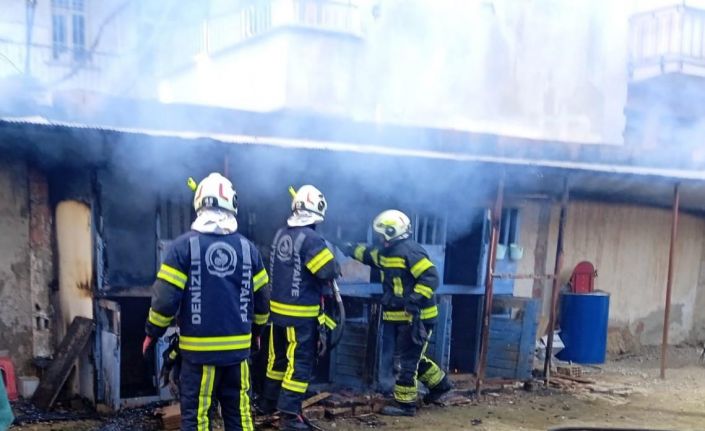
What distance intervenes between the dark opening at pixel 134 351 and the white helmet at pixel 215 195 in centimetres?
203

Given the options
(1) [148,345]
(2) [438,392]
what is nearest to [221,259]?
(1) [148,345]

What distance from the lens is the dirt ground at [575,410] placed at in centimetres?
556

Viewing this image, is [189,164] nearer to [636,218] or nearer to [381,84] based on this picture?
[381,84]

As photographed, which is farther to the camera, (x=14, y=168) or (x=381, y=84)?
(x=381, y=84)

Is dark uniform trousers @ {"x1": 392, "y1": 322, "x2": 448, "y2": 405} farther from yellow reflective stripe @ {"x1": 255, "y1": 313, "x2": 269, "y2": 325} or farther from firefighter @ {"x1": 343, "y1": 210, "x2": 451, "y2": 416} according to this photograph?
yellow reflective stripe @ {"x1": 255, "y1": 313, "x2": 269, "y2": 325}

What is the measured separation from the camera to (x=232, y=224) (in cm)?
419

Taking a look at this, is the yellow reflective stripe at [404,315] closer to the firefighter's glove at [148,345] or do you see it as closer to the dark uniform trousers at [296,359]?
the dark uniform trousers at [296,359]

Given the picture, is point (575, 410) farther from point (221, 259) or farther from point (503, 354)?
point (221, 259)

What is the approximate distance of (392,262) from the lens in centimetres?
574

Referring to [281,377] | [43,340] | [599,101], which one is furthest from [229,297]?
[599,101]

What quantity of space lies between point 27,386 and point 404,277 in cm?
356

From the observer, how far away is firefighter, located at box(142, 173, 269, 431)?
13.0ft

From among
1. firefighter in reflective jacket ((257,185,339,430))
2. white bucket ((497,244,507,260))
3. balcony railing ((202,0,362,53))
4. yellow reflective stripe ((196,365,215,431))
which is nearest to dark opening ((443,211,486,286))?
white bucket ((497,244,507,260))

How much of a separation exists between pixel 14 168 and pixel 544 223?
21.2 feet
